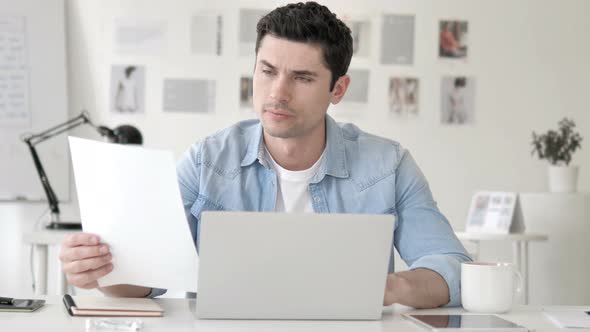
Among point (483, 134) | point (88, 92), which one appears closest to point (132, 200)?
point (88, 92)

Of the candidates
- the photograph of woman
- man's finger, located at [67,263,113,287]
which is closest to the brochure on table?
the photograph of woman

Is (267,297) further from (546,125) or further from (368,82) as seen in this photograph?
(546,125)

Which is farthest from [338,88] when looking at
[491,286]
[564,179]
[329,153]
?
[564,179]

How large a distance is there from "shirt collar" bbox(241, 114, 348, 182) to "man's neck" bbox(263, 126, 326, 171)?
0.02 meters

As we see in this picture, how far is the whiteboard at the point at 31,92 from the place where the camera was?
420 cm

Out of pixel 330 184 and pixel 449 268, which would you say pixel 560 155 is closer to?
pixel 330 184

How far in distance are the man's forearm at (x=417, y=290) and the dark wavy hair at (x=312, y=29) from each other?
1.66 feet

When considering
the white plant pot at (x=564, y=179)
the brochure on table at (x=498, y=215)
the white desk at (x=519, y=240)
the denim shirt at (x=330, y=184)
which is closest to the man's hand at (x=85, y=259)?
the denim shirt at (x=330, y=184)

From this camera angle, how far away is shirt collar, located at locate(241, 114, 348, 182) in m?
1.80

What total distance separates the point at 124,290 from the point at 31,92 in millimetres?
2991

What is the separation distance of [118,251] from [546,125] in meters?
3.63

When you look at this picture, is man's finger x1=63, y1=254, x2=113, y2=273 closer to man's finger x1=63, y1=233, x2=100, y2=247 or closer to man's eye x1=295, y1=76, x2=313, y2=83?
man's finger x1=63, y1=233, x2=100, y2=247

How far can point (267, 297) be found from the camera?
1.23 m

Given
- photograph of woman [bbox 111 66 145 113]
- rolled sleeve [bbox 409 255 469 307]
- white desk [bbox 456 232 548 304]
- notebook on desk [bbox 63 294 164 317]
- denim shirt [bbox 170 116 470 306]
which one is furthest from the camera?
photograph of woman [bbox 111 66 145 113]
